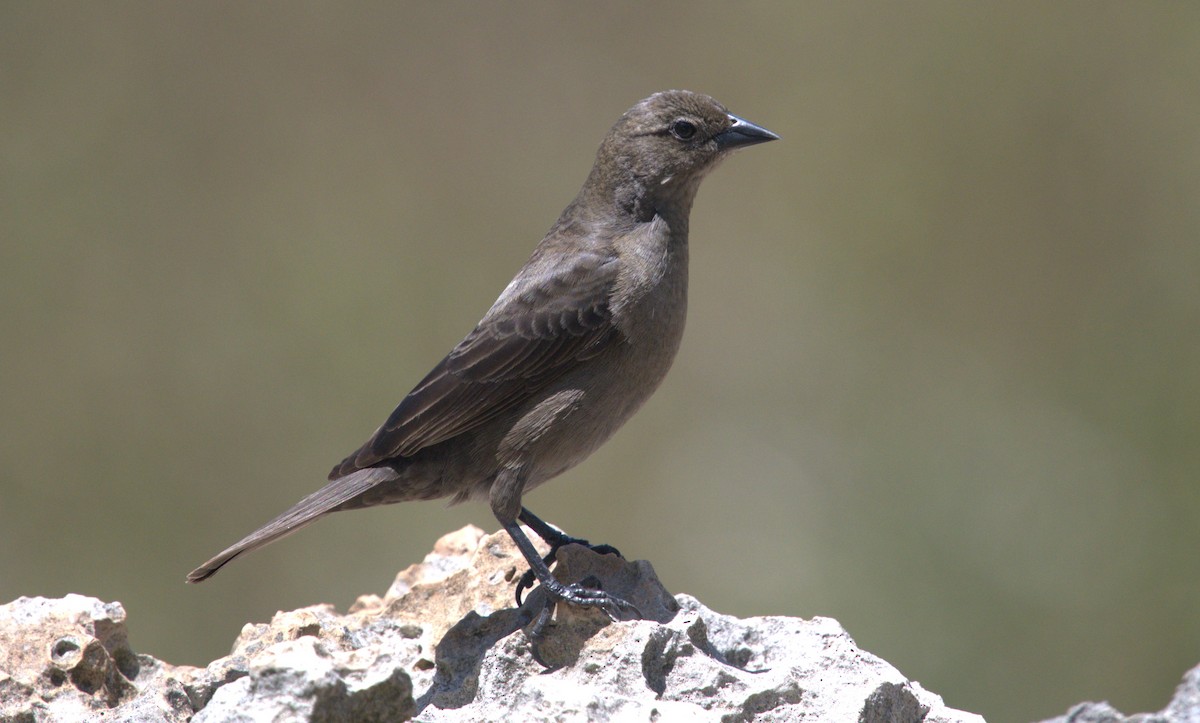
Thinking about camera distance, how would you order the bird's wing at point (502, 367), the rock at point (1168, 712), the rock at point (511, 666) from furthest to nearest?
the bird's wing at point (502, 367)
the rock at point (511, 666)
the rock at point (1168, 712)

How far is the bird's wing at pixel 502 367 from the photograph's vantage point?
475cm

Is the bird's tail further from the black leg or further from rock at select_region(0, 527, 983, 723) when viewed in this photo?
the black leg

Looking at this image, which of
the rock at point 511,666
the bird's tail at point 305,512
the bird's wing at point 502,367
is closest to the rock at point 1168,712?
the rock at point 511,666

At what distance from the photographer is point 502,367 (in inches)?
189

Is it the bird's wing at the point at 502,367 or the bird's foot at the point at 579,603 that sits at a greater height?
the bird's wing at the point at 502,367

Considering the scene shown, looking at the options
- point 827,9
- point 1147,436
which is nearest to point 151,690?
point 1147,436

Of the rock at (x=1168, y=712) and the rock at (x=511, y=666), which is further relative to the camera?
the rock at (x=511, y=666)

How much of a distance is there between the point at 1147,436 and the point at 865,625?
2.04 metres

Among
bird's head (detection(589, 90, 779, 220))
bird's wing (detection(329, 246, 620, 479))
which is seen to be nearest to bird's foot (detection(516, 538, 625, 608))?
A: bird's wing (detection(329, 246, 620, 479))

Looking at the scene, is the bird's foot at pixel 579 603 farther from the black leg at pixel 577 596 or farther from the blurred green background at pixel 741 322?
the blurred green background at pixel 741 322

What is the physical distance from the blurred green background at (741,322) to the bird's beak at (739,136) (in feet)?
8.66

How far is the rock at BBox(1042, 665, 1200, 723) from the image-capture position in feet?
9.05

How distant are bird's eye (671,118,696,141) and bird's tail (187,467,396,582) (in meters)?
1.85

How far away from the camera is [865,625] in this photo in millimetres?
6629
